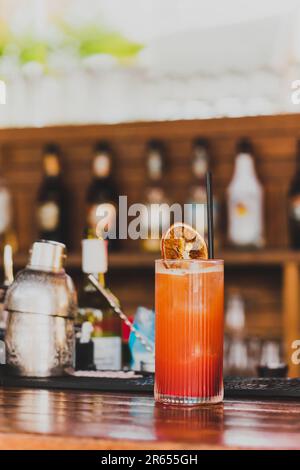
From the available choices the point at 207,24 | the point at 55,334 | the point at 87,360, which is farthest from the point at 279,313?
the point at 55,334

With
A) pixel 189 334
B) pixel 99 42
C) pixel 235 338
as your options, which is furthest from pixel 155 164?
pixel 189 334

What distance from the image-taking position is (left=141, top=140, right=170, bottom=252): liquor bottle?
234 cm

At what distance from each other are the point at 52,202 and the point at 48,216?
0.18ft

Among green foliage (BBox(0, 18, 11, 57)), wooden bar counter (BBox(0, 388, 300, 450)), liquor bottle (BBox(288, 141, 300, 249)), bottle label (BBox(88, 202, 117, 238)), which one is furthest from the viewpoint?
green foliage (BBox(0, 18, 11, 57))

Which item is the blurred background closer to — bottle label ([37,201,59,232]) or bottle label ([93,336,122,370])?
bottle label ([37,201,59,232])

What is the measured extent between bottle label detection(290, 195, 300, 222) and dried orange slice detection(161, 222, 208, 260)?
1.43m

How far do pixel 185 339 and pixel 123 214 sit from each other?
63.4 inches

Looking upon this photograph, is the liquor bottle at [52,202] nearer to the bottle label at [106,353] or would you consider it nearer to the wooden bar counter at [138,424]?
the bottle label at [106,353]

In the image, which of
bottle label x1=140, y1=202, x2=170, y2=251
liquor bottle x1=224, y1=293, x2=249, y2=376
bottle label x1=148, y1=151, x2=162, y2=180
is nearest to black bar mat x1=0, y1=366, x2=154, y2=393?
liquor bottle x1=224, y1=293, x2=249, y2=376

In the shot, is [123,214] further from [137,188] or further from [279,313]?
[279,313]

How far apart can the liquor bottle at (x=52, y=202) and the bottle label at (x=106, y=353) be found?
1.20m

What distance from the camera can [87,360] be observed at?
1210 millimetres

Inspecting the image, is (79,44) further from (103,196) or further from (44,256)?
(44,256)

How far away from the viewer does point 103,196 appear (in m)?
2.46
